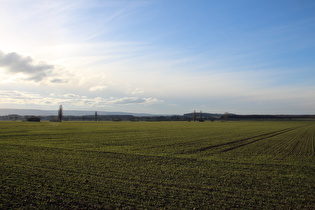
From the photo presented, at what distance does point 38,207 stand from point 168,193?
4.54m

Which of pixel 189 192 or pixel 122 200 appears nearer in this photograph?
pixel 122 200

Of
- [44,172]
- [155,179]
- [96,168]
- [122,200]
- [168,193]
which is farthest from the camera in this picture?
[96,168]

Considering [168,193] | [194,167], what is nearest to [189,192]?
[168,193]

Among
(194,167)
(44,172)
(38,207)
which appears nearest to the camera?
(38,207)

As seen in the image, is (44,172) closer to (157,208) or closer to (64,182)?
(64,182)

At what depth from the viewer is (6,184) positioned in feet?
32.5

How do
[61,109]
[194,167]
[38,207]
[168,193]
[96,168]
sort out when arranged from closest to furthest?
[38,207] < [168,193] < [96,168] < [194,167] < [61,109]

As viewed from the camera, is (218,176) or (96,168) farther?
(96,168)

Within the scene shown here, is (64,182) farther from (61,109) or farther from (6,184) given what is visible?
(61,109)

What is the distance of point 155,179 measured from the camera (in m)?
11.3

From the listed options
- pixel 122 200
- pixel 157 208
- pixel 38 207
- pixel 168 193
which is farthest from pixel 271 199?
pixel 38 207

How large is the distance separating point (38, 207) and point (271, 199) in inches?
321

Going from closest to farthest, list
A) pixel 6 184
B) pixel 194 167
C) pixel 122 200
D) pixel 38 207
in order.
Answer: pixel 38 207 < pixel 122 200 < pixel 6 184 < pixel 194 167

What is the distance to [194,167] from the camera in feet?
47.2
